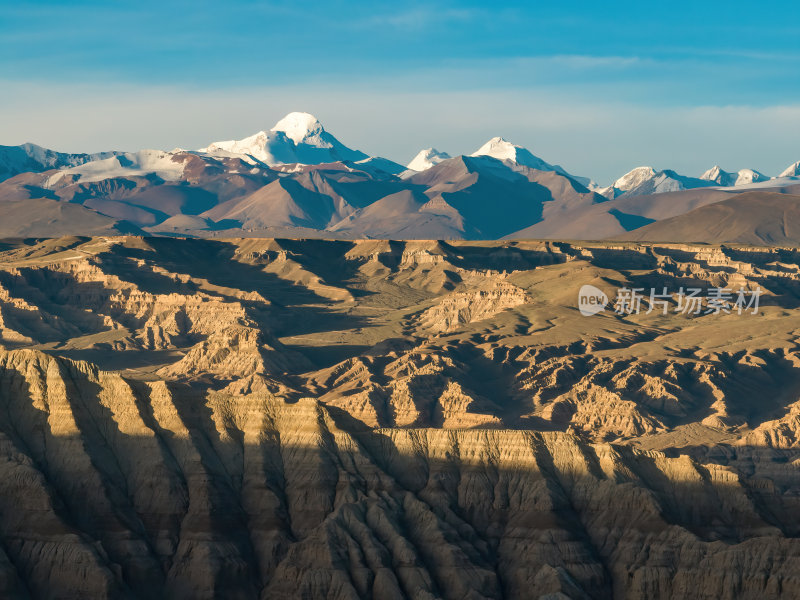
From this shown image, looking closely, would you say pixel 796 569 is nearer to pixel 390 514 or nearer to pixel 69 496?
pixel 390 514

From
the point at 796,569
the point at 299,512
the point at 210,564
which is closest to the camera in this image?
the point at 796,569

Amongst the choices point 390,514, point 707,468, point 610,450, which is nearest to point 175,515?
point 390,514

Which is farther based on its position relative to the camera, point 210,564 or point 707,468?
point 707,468

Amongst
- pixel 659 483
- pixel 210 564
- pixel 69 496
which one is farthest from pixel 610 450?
pixel 69 496

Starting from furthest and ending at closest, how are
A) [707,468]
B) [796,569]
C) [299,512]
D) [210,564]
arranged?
1. [707,468]
2. [299,512]
3. [210,564]
4. [796,569]

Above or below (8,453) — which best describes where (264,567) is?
below

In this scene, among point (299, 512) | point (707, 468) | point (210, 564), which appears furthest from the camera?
point (707, 468)

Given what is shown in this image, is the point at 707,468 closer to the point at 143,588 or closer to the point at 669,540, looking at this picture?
the point at 669,540

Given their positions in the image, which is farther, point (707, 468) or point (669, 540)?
point (707, 468)

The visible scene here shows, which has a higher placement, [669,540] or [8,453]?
[8,453]
